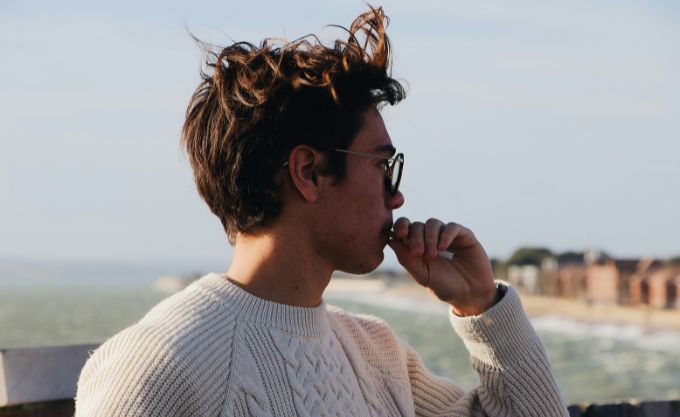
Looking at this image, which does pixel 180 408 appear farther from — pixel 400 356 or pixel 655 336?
pixel 655 336

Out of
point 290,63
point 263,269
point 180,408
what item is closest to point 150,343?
point 180,408

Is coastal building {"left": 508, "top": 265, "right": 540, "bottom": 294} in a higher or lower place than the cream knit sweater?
lower

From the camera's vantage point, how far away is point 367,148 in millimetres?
2369

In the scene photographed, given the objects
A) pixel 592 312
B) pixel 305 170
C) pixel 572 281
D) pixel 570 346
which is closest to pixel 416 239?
pixel 305 170

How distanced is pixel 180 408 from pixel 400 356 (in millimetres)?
773

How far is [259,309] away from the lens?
230 centimetres

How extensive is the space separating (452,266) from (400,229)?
0.25 meters

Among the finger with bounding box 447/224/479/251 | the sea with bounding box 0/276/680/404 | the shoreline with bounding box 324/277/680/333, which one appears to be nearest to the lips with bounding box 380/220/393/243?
the finger with bounding box 447/224/479/251

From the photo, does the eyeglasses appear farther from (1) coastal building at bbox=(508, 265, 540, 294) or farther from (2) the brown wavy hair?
(1) coastal building at bbox=(508, 265, 540, 294)

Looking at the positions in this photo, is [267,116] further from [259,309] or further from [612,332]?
[612,332]

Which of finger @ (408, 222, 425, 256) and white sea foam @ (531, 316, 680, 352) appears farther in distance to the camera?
white sea foam @ (531, 316, 680, 352)

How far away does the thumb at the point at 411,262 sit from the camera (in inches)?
98.7

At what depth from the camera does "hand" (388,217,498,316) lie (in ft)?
8.29

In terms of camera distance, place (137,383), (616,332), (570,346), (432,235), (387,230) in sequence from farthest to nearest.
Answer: (616,332)
(570,346)
(432,235)
(387,230)
(137,383)
